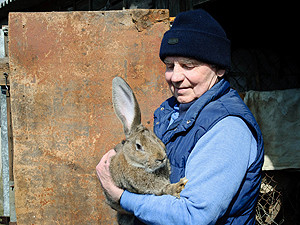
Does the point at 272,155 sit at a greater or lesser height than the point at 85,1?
lesser

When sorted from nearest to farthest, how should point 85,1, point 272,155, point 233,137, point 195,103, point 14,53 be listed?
point 233,137 < point 195,103 < point 14,53 < point 272,155 < point 85,1

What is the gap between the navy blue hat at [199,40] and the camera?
1655 millimetres

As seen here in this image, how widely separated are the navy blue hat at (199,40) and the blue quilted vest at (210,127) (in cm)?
17

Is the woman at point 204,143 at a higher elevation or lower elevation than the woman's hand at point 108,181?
higher

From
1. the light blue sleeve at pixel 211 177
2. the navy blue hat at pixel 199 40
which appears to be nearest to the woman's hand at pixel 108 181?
Answer: the light blue sleeve at pixel 211 177

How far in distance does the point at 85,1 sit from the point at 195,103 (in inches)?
196

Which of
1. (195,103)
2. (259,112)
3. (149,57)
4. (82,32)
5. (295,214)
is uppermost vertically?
(82,32)

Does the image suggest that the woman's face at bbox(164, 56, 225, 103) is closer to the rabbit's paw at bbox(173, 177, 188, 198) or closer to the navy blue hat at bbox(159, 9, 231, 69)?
the navy blue hat at bbox(159, 9, 231, 69)

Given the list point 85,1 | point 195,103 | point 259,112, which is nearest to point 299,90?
point 259,112

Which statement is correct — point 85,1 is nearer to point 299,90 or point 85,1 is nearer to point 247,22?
point 247,22

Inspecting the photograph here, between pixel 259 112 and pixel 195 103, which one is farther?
pixel 259 112

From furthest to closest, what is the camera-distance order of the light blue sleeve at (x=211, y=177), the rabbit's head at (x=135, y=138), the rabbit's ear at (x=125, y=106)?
the rabbit's ear at (x=125, y=106), the rabbit's head at (x=135, y=138), the light blue sleeve at (x=211, y=177)

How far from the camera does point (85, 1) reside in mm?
5824

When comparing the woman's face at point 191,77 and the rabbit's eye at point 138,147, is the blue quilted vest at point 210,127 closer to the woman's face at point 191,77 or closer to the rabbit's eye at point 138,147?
the woman's face at point 191,77
